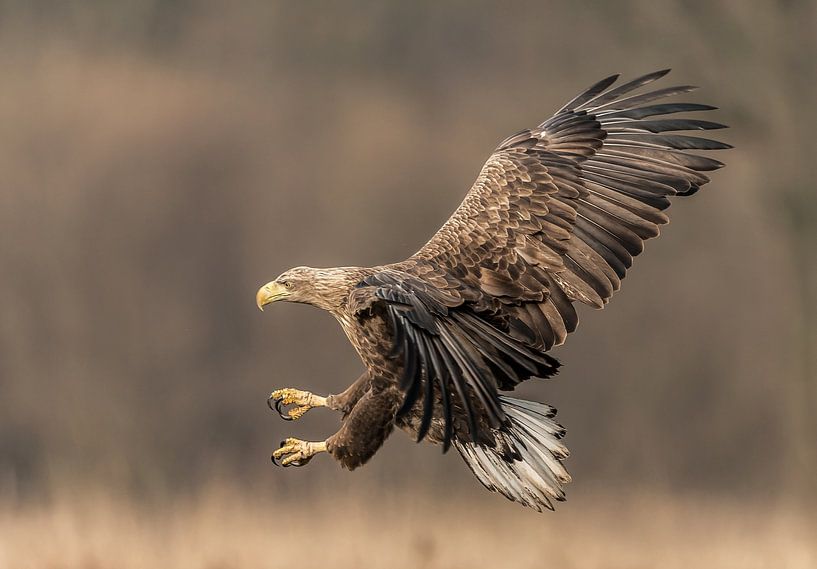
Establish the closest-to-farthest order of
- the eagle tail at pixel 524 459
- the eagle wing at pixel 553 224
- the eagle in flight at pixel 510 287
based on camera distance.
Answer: the eagle in flight at pixel 510 287 → the eagle wing at pixel 553 224 → the eagle tail at pixel 524 459

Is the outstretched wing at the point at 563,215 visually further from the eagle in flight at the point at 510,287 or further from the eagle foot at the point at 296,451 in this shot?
the eagle foot at the point at 296,451

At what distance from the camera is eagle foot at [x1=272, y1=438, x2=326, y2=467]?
325 cm

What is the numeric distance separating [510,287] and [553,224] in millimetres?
307

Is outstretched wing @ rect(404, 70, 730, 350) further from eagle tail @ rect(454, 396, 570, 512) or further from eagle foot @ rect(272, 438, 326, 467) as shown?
eagle foot @ rect(272, 438, 326, 467)

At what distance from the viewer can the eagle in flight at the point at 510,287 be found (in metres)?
2.96

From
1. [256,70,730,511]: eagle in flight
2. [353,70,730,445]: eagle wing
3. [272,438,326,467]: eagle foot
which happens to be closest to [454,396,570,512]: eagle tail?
[256,70,730,511]: eagle in flight

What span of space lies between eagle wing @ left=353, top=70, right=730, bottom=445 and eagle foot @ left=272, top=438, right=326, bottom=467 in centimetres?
45

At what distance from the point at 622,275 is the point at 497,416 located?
3.23 feet

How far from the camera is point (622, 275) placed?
11.8ft

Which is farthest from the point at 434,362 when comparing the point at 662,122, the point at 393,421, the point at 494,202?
the point at 662,122

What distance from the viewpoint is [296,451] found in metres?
3.28

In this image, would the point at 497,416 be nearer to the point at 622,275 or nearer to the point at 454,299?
the point at 454,299

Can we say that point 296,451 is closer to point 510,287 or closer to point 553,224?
point 510,287

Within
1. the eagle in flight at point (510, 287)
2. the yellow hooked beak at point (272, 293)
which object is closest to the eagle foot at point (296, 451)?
the eagle in flight at point (510, 287)
